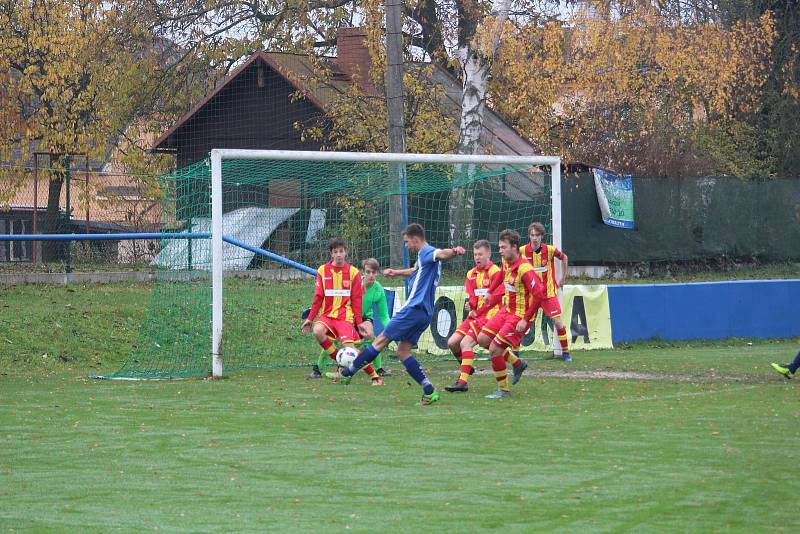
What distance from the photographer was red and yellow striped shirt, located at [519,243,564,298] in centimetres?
1608

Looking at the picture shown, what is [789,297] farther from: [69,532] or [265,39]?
[69,532]

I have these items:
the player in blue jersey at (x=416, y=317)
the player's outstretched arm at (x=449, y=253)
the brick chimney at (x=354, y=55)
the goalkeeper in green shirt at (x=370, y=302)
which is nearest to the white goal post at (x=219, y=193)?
the goalkeeper in green shirt at (x=370, y=302)

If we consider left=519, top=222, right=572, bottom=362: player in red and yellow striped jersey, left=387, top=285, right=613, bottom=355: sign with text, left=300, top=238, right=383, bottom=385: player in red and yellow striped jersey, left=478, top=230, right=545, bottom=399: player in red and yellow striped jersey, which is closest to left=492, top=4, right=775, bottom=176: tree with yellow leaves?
left=387, top=285, right=613, bottom=355: sign with text

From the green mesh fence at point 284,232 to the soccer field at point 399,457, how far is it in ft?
10.8

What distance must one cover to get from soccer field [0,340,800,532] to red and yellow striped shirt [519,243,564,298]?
8.79 feet

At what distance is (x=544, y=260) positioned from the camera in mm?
16094

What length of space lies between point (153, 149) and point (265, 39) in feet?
18.9

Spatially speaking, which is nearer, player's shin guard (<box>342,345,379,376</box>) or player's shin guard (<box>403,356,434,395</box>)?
player's shin guard (<box>403,356,434,395</box>)

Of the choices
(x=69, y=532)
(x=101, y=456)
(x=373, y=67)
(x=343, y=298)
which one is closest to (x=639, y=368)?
(x=343, y=298)

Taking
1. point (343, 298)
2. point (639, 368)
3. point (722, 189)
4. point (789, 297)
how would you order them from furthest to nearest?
point (722, 189)
point (789, 297)
point (639, 368)
point (343, 298)

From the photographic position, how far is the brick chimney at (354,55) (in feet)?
99.8

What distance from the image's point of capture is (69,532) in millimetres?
6336

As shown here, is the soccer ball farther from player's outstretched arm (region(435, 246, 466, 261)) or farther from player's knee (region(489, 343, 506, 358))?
player's outstretched arm (region(435, 246, 466, 261))

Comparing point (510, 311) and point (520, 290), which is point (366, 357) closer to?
point (510, 311)
